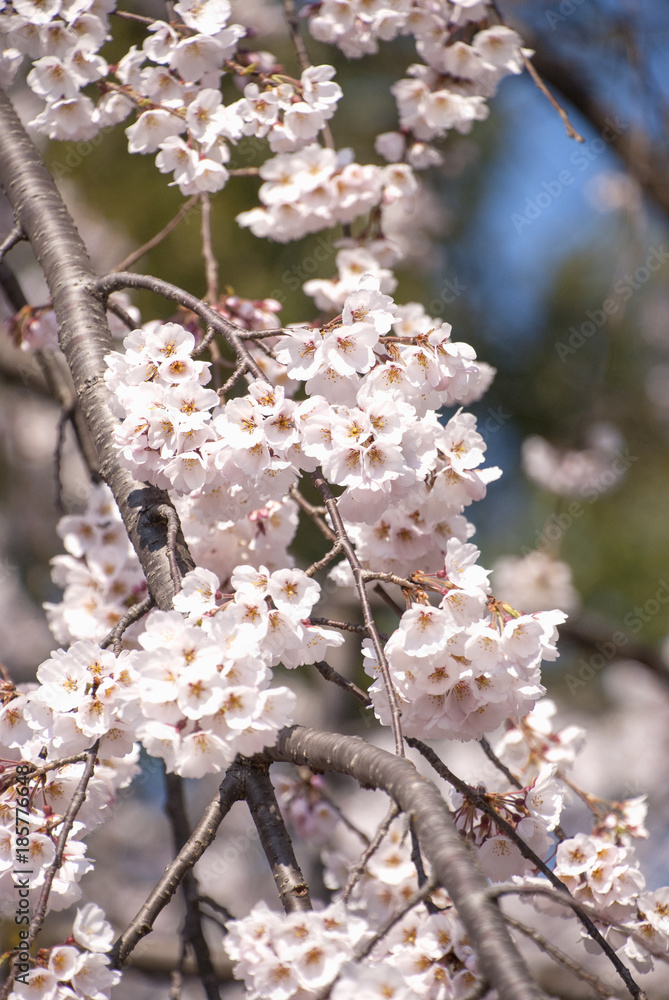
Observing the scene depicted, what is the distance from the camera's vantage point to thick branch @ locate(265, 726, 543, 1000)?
0.74 metres

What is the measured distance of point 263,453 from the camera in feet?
3.77

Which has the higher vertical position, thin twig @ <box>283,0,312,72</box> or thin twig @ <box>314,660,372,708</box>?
thin twig @ <box>283,0,312,72</box>

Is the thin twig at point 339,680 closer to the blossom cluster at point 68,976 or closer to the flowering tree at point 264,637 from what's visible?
the flowering tree at point 264,637

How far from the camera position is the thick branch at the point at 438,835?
2.42 feet

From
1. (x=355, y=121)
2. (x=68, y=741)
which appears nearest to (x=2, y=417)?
(x=355, y=121)

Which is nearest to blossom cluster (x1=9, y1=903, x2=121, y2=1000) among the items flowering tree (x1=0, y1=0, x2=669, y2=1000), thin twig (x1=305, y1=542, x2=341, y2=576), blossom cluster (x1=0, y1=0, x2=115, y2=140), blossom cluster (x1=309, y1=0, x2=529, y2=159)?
flowering tree (x1=0, y1=0, x2=669, y2=1000)

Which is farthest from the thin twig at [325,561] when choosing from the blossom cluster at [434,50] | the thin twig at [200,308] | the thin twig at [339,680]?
the blossom cluster at [434,50]

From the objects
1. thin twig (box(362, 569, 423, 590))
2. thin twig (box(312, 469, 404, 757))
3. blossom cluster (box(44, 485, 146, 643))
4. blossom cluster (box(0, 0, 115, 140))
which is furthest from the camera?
blossom cluster (box(44, 485, 146, 643))

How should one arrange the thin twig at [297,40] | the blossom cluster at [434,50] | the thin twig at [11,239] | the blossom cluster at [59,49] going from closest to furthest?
the thin twig at [11,239] < the blossom cluster at [59,49] < the thin twig at [297,40] < the blossom cluster at [434,50]

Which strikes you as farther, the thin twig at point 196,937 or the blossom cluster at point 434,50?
the blossom cluster at point 434,50

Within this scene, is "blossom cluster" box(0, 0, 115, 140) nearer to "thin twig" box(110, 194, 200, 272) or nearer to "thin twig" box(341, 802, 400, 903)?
"thin twig" box(110, 194, 200, 272)

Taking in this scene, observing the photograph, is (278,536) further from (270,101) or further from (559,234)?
(559,234)

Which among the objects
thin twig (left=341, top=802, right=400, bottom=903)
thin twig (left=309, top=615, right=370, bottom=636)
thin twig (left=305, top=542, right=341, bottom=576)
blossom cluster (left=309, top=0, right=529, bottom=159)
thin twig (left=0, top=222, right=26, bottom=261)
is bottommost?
thin twig (left=341, top=802, right=400, bottom=903)

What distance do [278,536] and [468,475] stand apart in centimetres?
45
